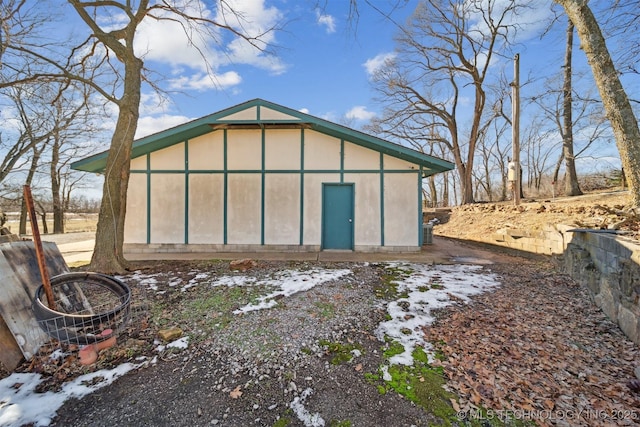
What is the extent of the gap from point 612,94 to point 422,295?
515cm

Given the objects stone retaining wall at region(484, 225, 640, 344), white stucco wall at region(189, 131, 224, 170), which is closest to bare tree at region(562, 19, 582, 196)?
stone retaining wall at region(484, 225, 640, 344)

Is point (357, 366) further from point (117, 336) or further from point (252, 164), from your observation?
point (252, 164)

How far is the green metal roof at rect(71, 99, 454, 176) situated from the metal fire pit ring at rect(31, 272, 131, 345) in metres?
4.63

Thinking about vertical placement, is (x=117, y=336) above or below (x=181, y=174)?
below

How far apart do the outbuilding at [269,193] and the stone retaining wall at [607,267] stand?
3.02m

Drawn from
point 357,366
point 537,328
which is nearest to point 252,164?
point 357,366

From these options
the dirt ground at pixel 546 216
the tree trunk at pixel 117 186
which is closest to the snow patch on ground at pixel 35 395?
the tree trunk at pixel 117 186

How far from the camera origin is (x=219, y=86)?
7.13 metres

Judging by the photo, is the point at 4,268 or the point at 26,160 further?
the point at 26,160

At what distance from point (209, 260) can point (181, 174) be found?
110 inches

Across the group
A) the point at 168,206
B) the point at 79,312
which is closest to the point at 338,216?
the point at 168,206

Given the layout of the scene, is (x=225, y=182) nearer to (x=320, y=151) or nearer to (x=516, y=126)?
(x=320, y=151)

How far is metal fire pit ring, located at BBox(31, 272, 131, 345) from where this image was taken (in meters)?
2.38

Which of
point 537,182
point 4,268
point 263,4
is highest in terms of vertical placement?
point 263,4
